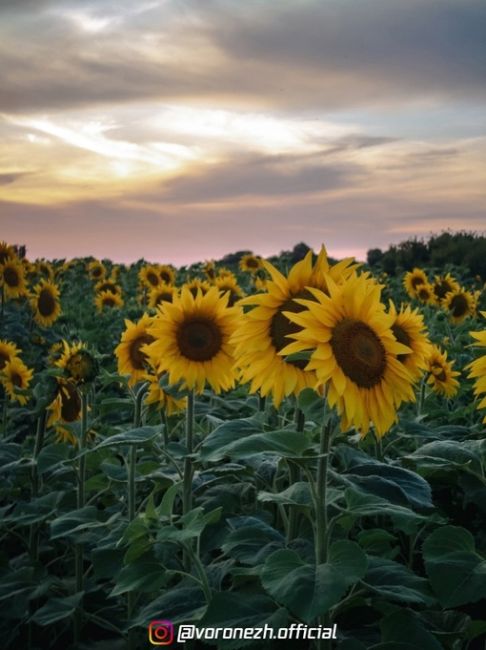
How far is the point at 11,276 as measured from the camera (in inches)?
423

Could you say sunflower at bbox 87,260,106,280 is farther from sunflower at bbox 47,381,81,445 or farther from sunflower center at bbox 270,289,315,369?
sunflower center at bbox 270,289,315,369

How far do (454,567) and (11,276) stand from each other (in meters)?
9.12

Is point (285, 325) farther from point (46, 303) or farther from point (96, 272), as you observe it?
point (96, 272)

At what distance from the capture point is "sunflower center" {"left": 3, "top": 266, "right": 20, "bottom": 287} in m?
10.7

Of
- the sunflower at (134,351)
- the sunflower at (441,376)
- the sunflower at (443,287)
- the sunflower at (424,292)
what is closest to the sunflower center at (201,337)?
the sunflower at (134,351)

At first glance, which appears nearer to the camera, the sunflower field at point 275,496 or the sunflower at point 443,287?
the sunflower field at point 275,496

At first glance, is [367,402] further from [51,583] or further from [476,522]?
[51,583]

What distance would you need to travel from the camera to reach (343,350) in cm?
252

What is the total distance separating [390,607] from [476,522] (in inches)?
56.9

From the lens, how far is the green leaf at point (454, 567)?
2500mm

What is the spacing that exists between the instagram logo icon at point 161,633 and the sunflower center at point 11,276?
27.9ft

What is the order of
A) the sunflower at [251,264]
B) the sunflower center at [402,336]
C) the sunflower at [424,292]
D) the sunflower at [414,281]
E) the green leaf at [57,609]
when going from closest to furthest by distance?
the green leaf at [57,609] < the sunflower center at [402,336] < the sunflower at [424,292] < the sunflower at [414,281] < the sunflower at [251,264]

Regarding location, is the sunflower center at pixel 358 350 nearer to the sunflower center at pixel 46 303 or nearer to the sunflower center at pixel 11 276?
the sunflower center at pixel 11 276

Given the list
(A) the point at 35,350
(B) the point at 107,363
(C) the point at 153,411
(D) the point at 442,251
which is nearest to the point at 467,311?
(B) the point at 107,363
